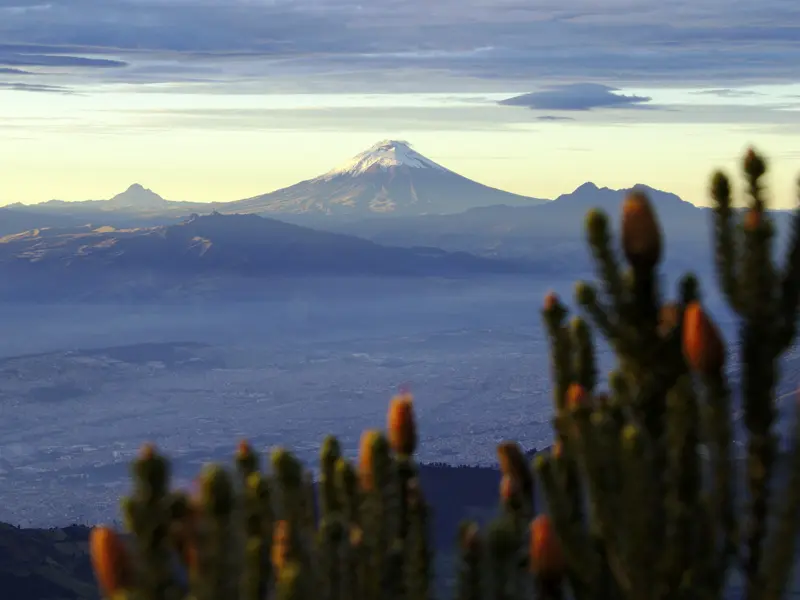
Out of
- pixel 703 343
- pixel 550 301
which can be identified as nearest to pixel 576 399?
pixel 703 343

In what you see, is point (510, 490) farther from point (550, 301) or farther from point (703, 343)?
point (703, 343)

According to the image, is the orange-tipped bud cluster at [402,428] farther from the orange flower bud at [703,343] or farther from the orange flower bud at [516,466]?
the orange flower bud at [703,343]

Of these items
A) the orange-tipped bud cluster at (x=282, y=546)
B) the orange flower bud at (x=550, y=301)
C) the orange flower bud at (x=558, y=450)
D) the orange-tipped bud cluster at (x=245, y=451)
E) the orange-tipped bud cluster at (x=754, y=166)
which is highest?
the orange-tipped bud cluster at (x=754, y=166)

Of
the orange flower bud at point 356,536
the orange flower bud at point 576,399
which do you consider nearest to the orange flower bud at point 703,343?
the orange flower bud at point 576,399

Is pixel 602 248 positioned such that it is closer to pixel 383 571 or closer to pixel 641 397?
pixel 641 397

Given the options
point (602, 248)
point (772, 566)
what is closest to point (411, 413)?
point (602, 248)

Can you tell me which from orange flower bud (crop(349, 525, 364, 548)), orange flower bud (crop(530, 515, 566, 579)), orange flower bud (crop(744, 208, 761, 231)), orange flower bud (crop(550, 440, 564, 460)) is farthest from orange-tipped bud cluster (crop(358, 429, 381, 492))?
orange flower bud (crop(744, 208, 761, 231))

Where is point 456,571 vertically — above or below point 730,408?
below

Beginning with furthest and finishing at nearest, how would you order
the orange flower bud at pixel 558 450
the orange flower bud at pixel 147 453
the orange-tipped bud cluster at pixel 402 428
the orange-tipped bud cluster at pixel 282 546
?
the orange-tipped bud cluster at pixel 402 428
the orange flower bud at pixel 558 450
the orange-tipped bud cluster at pixel 282 546
the orange flower bud at pixel 147 453
